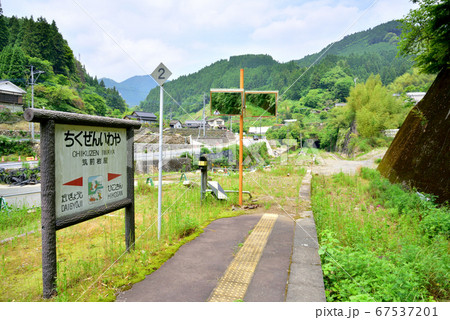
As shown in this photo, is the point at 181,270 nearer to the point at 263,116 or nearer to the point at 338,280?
the point at 338,280

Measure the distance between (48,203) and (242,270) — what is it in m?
2.11

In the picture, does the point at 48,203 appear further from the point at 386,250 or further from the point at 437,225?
the point at 437,225

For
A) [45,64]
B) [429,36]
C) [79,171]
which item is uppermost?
[45,64]

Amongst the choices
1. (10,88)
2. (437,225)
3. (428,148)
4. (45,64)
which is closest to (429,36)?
(428,148)

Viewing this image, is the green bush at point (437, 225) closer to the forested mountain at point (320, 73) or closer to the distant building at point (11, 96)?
the distant building at point (11, 96)

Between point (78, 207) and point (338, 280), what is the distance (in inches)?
117

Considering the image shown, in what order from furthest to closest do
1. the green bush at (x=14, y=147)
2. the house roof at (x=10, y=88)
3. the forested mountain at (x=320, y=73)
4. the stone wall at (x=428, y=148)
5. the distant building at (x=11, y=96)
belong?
the forested mountain at (x=320, y=73) → the green bush at (x=14, y=147) → the distant building at (x=11, y=96) → the house roof at (x=10, y=88) → the stone wall at (x=428, y=148)

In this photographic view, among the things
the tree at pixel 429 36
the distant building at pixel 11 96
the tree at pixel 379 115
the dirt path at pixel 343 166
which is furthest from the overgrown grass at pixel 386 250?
the tree at pixel 379 115

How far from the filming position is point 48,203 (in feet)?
7.39

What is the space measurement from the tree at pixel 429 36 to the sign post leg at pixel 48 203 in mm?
9021

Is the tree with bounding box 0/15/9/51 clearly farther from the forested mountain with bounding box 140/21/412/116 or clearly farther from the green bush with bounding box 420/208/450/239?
the forested mountain with bounding box 140/21/412/116

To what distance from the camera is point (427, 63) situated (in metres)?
7.70

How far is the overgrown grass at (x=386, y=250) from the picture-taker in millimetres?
2506

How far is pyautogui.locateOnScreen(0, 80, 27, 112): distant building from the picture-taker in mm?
15526
